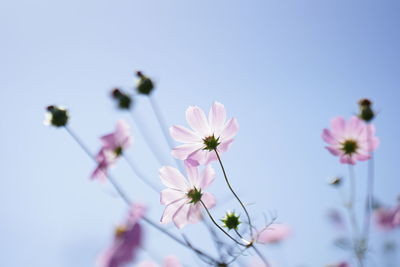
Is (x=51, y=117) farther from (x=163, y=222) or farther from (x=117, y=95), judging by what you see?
(x=163, y=222)

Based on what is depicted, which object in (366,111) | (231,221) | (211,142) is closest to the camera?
(231,221)

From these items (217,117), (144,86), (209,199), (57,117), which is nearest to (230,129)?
(217,117)

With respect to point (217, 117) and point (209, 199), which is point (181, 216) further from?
point (217, 117)

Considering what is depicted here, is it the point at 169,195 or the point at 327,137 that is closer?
the point at 169,195

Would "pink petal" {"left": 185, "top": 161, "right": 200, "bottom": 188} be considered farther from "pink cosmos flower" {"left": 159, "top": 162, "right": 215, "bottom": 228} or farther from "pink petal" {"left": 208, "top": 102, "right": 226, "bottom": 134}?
"pink petal" {"left": 208, "top": 102, "right": 226, "bottom": 134}

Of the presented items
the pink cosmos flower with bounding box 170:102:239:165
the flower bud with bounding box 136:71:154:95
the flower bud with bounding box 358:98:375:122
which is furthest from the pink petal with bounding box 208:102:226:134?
the flower bud with bounding box 358:98:375:122

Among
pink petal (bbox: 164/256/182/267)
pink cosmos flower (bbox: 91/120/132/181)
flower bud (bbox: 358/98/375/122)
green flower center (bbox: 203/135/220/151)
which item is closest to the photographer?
pink petal (bbox: 164/256/182/267)
